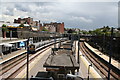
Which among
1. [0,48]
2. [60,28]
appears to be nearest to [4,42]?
[0,48]

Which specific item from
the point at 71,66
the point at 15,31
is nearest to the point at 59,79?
the point at 71,66

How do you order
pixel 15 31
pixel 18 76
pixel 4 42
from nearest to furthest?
pixel 18 76, pixel 4 42, pixel 15 31

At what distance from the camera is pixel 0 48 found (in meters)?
30.8

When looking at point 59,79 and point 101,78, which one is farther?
point 101,78

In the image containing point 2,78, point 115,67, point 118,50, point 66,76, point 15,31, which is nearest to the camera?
point 66,76

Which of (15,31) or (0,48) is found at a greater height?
(15,31)

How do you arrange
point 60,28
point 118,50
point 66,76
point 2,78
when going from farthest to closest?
point 60,28 → point 118,50 → point 2,78 → point 66,76

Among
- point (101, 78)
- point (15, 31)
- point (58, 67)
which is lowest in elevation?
point (101, 78)

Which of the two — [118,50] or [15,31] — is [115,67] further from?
[15,31]

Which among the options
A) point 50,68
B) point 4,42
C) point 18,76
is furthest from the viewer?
point 4,42

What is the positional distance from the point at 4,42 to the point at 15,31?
19.8 meters

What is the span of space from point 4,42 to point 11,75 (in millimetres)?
12894

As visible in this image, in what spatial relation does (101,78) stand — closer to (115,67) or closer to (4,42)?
(115,67)

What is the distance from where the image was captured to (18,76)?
698 inches
